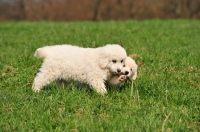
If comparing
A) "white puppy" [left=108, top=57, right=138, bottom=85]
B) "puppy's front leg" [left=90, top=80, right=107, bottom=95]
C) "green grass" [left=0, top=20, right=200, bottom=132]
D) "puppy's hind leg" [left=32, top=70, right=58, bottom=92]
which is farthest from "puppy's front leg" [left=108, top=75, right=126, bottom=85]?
"puppy's hind leg" [left=32, top=70, right=58, bottom=92]

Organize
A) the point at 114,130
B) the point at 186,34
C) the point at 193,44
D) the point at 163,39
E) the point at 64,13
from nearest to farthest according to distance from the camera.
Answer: the point at 114,130 < the point at 193,44 < the point at 163,39 < the point at 186,34 < the point at 64,13

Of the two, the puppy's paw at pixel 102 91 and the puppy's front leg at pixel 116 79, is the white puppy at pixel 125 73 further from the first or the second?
the puppy's paw at pixel 102 91

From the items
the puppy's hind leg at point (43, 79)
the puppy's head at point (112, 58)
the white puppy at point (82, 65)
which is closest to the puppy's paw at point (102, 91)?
the white puppy at point (82, 65)

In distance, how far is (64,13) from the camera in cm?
3906

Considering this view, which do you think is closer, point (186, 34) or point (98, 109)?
point (98, 109)

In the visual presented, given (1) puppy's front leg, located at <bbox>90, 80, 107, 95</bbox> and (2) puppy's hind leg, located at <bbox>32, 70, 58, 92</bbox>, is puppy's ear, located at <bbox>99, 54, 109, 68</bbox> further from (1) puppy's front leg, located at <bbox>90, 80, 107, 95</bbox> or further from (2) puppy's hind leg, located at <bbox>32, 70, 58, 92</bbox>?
(2) puppy's hind leg, located at <bbox>32, 70, 58, 92</bbox>

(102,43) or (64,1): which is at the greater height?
(64,1)

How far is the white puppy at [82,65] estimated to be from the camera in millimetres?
5008

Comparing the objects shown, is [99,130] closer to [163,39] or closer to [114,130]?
[114,130]

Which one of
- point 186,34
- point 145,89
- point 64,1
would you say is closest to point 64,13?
point 64,1

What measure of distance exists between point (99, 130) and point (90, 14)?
120ft

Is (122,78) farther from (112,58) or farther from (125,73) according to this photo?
(112,58)

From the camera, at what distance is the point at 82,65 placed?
5.26 m

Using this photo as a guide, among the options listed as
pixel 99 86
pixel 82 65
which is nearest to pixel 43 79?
pixel 82 65
